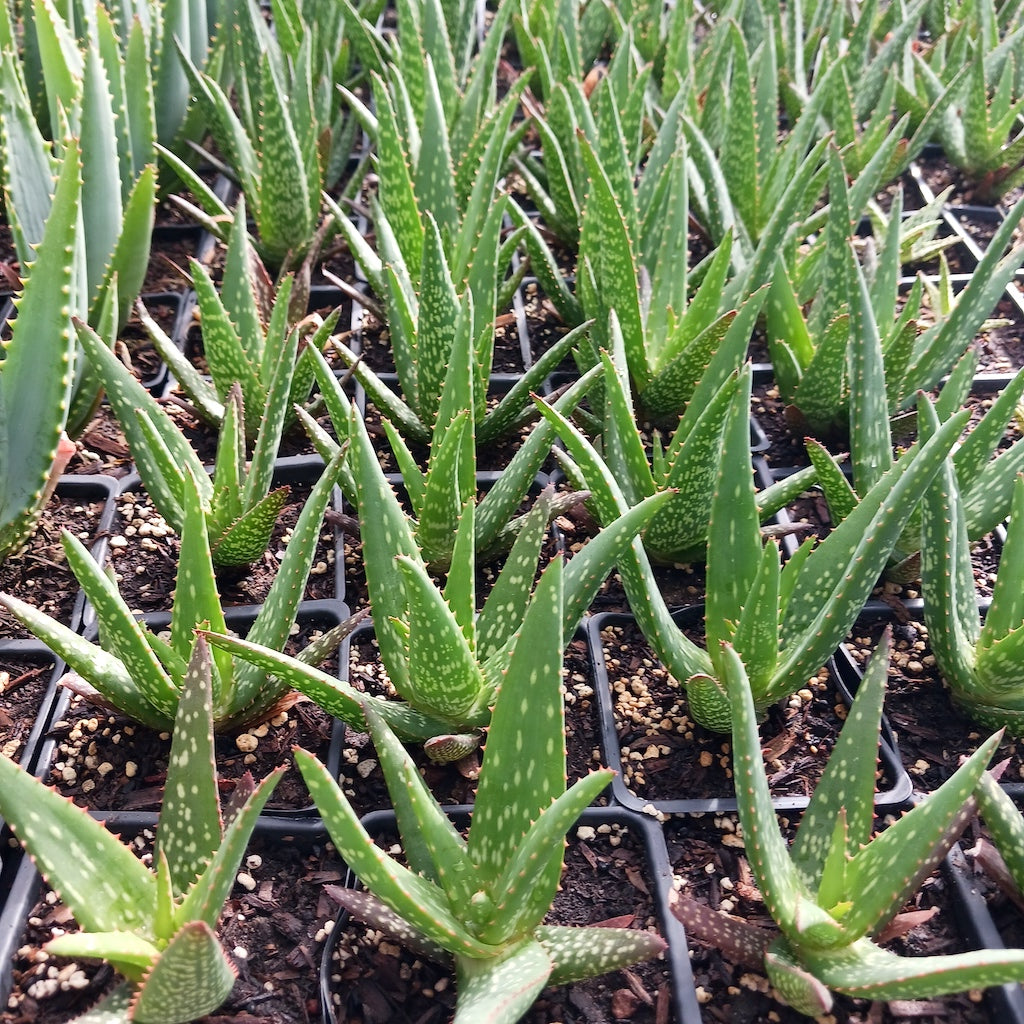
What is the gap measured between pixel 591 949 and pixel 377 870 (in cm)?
18

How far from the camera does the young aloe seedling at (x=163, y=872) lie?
64cm

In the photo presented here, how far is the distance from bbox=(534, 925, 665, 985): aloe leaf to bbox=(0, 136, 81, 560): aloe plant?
717 millimetres

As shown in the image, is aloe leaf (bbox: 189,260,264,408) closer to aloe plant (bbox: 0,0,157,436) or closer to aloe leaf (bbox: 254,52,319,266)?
aloe plant (bbox: 0,0,157,436)

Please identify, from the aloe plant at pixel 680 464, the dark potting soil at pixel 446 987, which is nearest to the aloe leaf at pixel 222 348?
the aloe plant at pixel 680 464

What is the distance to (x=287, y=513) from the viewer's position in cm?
120

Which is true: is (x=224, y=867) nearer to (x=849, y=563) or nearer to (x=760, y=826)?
(x=760, y=826)

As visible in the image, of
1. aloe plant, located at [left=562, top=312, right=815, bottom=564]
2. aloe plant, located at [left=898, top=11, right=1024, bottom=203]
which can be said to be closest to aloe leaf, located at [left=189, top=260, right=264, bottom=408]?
aloe plant, located at [left=562, top=312, right=815, bottom=564]

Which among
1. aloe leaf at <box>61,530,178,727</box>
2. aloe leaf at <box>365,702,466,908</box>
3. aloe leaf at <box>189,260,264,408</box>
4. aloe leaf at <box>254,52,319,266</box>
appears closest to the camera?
aloe leaf at <box>365,702,466,908</box>

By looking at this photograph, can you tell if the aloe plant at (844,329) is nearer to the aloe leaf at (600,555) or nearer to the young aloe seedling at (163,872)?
the aloe leaf at (600,555)

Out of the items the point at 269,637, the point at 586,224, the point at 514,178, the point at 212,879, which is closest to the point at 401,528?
the point at 269,637

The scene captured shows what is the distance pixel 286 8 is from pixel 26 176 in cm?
77

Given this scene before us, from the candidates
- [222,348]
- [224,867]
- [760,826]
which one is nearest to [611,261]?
[222,348]

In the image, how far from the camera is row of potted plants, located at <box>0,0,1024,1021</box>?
699mm

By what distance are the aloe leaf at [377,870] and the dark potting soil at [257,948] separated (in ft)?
0.53
